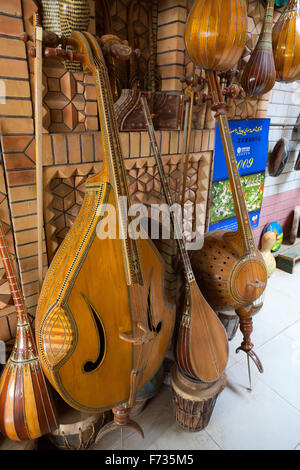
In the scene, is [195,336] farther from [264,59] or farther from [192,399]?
[264,59]

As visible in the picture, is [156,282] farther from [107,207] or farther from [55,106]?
[55,106]

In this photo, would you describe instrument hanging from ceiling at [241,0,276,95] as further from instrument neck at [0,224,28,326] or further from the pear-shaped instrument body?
instrument neck at [0,224,28,326]

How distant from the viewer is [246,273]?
1303 millimetres

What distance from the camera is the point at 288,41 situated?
157cm

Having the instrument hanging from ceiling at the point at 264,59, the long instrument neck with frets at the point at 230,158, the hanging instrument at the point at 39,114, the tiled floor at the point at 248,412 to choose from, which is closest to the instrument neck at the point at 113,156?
the hanging instrument at the point at 39,114

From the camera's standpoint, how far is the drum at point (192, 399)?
1256mm

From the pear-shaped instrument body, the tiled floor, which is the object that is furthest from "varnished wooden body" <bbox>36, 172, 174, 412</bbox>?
the pear-shaped instrument body

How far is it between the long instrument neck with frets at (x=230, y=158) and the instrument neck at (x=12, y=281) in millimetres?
963

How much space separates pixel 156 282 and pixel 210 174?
972 millimetres

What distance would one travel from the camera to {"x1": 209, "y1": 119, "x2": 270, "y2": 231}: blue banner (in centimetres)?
191

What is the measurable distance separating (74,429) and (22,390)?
31 centimetres

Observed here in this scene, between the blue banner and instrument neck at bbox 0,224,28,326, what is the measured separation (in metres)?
1.36

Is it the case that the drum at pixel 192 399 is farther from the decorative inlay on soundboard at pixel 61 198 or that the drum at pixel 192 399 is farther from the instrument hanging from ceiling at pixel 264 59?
the instrument hanging from ceiling at pixel 264 59
